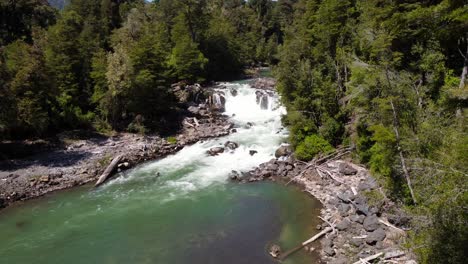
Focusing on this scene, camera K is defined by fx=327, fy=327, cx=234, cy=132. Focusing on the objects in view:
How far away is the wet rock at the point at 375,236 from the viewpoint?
1767cm

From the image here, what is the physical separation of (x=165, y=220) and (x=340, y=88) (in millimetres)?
20289

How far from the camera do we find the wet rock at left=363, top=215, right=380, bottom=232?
61.5 feet

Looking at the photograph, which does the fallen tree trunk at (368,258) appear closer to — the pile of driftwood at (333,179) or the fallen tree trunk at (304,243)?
the pile of driftwood at (333,179)

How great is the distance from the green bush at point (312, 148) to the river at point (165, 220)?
3.71 meters

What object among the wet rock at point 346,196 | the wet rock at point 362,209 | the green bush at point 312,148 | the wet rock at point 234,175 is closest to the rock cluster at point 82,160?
the wet rock at point 234,175

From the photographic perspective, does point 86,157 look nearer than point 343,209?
No

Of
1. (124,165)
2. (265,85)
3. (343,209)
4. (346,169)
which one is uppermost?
(265,85)

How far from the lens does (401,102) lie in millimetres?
17891

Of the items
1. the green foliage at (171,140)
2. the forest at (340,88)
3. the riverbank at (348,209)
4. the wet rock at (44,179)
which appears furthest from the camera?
the green foliage at (171,140)

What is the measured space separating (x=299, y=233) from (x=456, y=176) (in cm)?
1109

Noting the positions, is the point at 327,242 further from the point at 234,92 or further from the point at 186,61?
the point at 186,61

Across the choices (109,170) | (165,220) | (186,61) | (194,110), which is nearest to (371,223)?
(165,220)

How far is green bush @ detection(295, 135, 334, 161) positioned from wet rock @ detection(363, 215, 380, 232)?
1010 centimetres

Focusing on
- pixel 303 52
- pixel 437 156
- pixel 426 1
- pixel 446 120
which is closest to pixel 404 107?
pixel 446 120
